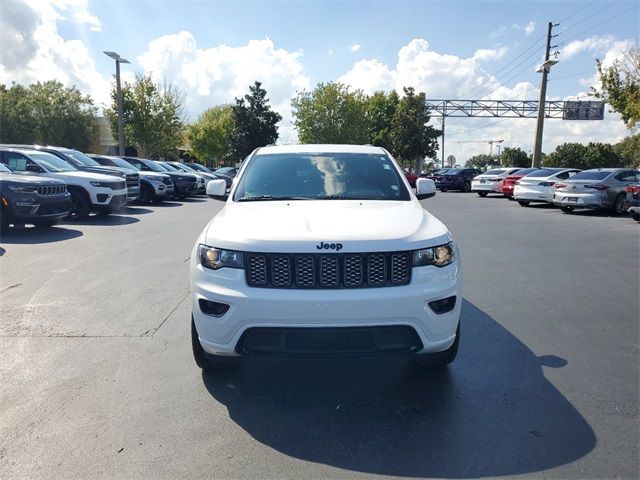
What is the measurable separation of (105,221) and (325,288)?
37.7 ft

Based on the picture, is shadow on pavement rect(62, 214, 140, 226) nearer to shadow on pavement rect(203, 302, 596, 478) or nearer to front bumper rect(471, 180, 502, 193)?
shadow on pavement rect(203, 302, 596, 478)

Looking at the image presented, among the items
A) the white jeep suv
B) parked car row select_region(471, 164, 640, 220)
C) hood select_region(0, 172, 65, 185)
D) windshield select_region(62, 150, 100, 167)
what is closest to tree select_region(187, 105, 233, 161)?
windshield select_region(62, 150, 100, 167)

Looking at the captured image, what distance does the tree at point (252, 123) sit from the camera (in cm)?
6147

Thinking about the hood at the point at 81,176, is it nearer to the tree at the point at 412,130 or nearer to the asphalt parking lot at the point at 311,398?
the asphalt parking lot at the point at 311,398

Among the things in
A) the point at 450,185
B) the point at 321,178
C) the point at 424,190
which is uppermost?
the point at 321,178

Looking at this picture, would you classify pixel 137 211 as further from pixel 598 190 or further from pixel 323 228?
pixel 598 190

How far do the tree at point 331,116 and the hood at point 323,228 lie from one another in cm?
5505

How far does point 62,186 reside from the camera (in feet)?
37.1

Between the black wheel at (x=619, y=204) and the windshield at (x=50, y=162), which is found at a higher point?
the windshield at (x=50, y=162)

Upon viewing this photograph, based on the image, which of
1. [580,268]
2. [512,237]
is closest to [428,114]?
[512,237]

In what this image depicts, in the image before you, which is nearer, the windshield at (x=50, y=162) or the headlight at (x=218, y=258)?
the headlight at (x=218, y=258)

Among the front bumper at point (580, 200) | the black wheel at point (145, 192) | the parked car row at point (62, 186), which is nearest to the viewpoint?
the parked car row at point (62, 186)

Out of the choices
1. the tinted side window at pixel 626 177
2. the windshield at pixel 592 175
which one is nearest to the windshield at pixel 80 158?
the windshield at pixel 592 175

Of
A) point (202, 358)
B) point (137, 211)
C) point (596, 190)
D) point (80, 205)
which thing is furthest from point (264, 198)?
point (596, 190)
